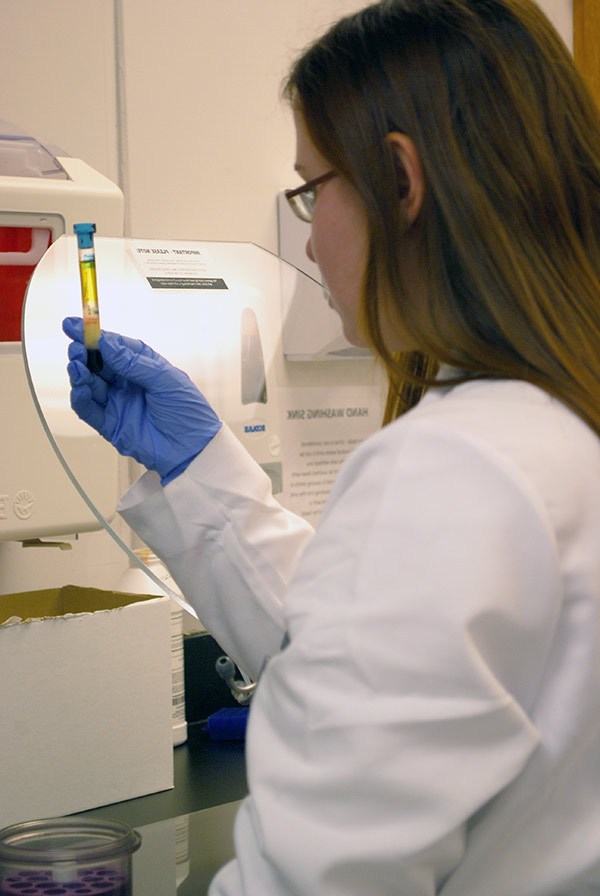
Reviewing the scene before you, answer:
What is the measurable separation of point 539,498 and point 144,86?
5.40 ft

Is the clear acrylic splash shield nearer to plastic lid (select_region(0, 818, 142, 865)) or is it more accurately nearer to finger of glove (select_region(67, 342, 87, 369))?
finger of glove (select_region(67, 342, 87, 369))

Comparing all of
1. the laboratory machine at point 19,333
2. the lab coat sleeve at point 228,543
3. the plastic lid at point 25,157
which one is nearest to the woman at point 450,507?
the lab coat sleeve at point 228,543

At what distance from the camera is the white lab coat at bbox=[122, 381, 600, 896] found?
0.60m

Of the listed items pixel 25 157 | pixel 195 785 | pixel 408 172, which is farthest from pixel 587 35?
pixel 195 785

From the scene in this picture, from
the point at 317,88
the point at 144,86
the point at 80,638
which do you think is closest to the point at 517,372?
the point at 317,88

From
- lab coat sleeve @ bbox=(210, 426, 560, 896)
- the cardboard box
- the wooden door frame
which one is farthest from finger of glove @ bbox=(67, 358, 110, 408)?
the wooden door frame

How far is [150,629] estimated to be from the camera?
145 cm

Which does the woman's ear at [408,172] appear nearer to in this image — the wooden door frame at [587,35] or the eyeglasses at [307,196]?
the eyeglasses at [307,196]

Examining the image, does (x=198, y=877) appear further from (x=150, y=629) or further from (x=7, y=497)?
(x=7, y=497)

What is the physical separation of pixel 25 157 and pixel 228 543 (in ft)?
2.72

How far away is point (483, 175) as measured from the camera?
0.77 metres

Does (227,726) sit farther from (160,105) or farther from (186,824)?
(160,105)

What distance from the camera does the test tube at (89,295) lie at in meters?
1.23

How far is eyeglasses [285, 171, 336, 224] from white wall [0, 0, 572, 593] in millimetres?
1060
